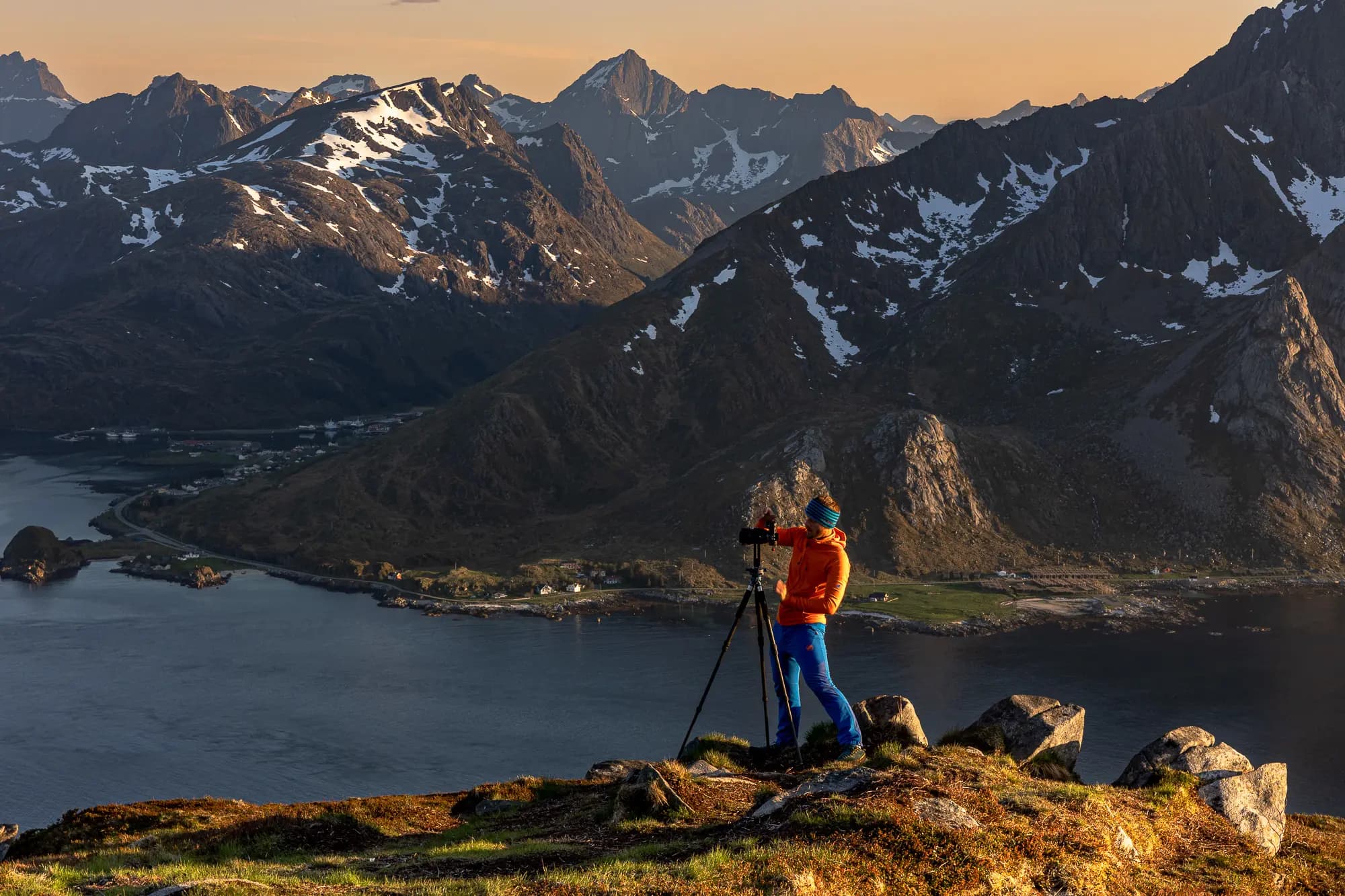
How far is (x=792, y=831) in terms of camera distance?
19.7 m

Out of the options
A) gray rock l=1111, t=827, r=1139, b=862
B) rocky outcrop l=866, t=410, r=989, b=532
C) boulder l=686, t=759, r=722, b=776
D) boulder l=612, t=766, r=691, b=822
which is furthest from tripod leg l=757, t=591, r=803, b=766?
rocky outcrop l=866, t=410, r=989, b=532

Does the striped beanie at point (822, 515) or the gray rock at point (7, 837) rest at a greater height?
the striped beanie at point (822, 515)

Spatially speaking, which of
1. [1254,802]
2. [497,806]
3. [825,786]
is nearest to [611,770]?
[497,806]

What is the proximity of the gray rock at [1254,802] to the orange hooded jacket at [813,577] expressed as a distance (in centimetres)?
856

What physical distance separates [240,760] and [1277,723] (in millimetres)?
88607

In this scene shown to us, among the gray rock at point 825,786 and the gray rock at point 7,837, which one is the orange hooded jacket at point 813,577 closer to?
the gray rock at point 825,786

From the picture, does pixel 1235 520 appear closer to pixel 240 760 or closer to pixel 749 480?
pixel 749 480

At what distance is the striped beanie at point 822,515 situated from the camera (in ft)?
85.0

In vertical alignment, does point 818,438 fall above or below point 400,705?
above

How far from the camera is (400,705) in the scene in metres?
119

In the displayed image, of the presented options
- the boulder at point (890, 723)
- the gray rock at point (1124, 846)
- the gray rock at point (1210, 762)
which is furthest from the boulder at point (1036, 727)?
the gray rock at point (1124, 846)

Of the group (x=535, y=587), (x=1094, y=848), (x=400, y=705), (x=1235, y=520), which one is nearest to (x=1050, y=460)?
(x=1235, y=520)

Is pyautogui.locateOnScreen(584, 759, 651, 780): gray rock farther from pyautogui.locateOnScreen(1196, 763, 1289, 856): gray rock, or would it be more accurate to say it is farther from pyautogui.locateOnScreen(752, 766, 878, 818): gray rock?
pyautogui.locateOnScreen(1196, 763, 1289, 856): gray rock

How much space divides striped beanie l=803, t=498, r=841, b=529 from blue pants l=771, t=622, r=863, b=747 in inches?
83.0
